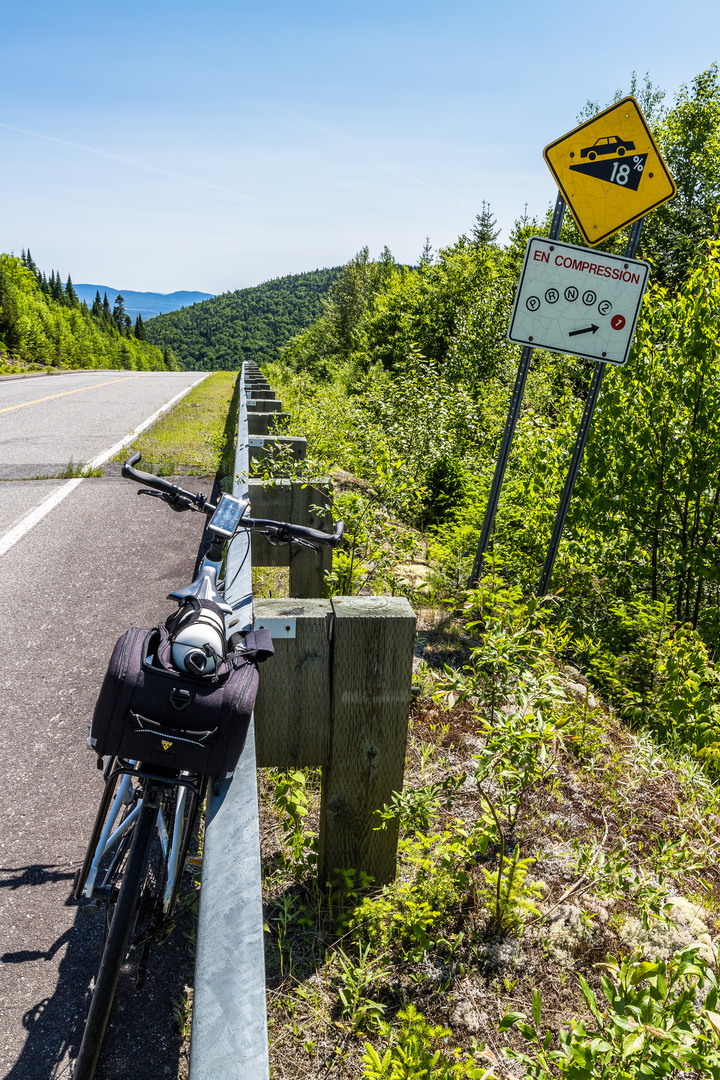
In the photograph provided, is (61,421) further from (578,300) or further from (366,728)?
(366,728)

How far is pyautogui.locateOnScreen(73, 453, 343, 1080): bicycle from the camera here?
1.78 m

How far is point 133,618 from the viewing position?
15.8 feet

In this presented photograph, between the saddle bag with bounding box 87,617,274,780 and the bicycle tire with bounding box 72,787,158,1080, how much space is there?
32 cm

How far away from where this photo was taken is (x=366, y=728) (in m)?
2.22

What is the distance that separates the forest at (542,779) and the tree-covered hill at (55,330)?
34.0m

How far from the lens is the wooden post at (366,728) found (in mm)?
2133

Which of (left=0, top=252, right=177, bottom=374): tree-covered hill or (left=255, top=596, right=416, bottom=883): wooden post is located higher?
(left=255, top=596, right=416, bottom=883): wooden post

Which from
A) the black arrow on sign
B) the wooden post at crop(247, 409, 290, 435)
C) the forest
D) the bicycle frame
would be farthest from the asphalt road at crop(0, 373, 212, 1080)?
the black arrow on sign

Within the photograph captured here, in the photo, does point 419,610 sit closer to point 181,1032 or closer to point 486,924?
point 486,924

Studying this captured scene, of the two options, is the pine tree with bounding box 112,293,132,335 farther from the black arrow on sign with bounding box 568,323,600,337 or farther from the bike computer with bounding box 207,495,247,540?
the bike computer with bounding box 207,495,247,540

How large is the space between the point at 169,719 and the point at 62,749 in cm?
189

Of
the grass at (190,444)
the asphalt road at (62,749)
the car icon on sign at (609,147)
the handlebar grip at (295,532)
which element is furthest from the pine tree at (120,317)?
the handlebar grip at (295,532)

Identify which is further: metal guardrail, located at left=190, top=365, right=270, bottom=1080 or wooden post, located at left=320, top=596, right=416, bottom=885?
wooden post, located at left=320, top=596, right=416, bottom=885

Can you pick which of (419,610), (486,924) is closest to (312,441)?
(419,610)
